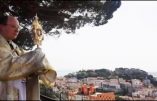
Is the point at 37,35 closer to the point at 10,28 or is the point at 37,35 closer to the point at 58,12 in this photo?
the point at 10,28

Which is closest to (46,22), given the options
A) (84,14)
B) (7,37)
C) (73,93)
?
(84,14)

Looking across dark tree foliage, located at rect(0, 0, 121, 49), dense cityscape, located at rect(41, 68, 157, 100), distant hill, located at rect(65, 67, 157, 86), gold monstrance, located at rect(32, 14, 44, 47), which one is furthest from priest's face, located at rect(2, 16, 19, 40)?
dark tree foliage, located at rect(0, 0, 121, 49)

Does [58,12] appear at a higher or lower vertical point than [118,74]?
higher

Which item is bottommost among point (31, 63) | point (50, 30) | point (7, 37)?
point (31, 63)

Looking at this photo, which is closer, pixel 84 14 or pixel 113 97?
pixel 113 97

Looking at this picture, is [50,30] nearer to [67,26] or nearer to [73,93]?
[67,26]

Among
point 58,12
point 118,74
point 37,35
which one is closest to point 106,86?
point 118,74

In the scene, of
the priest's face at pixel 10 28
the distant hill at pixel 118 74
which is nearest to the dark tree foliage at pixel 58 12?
the distant hill at pixel 118 74
